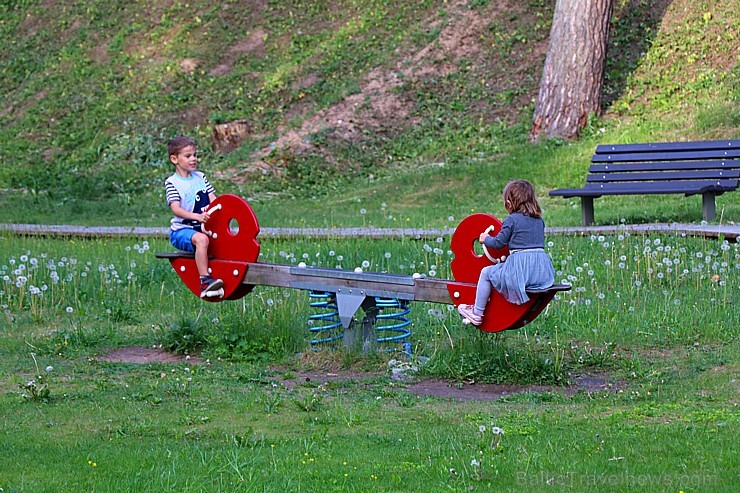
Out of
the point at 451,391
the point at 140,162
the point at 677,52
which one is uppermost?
the point at 677,52

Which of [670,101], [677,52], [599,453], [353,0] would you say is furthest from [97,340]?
[353,0]

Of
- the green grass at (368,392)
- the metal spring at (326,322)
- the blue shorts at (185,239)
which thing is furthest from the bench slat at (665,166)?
the blue shorts at (185,239)

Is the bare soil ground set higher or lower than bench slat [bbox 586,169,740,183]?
lower

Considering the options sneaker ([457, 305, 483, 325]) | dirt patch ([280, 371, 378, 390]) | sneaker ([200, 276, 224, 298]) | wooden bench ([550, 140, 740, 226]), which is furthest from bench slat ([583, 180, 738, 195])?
dirt patch ([280, 371, 378, 390])

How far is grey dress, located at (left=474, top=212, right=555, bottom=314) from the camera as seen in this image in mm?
6305

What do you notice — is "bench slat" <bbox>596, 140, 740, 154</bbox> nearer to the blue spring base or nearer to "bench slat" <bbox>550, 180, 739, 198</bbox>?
"bench slat" <bbox>550, 180, 739, 198</bbox>

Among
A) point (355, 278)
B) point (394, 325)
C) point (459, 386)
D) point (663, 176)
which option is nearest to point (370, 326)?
point (394, 325)

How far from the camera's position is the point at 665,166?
14227 mm

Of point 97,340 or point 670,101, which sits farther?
point 670,101

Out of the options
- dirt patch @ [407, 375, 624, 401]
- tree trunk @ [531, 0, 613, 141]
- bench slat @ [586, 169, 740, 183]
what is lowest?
dirt patch @ [407, 375, 624, 401]

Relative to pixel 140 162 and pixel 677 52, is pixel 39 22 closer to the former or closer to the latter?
pixel 140 162

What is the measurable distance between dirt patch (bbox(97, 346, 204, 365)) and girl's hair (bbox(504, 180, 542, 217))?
2.49 meters

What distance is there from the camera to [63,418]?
555 cm

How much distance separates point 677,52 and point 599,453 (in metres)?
16.8
